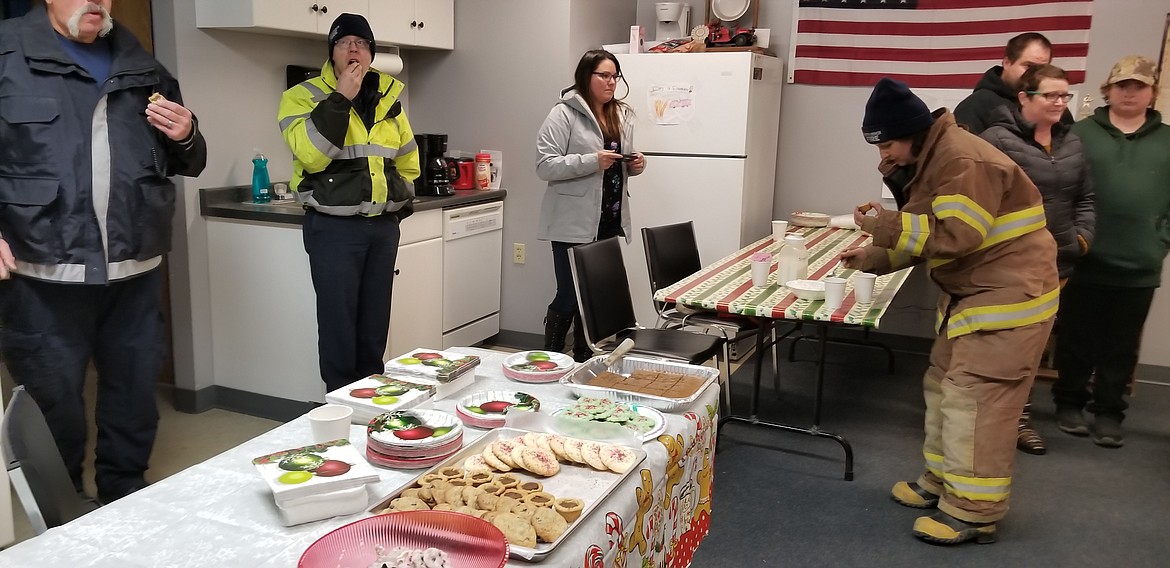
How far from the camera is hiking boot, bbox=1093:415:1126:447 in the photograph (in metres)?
3.56

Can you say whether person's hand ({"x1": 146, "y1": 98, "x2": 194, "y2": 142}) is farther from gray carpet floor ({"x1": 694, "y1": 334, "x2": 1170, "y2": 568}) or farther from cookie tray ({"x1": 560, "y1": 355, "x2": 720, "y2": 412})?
gray carpet floor ({"x1": 694, "y1": 334, "x2": 1170, "y2": 568})

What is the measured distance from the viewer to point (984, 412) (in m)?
2.56

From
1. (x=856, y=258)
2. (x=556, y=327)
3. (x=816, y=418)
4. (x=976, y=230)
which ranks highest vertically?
(x=976, y=230)

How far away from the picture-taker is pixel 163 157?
257 cm

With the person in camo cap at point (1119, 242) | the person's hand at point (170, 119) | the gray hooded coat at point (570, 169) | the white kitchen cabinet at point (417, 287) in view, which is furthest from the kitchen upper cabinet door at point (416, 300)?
the person in camo cap at point (1119, 242)

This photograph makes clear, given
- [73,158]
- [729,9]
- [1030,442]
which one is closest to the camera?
[73,158]

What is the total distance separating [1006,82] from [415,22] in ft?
9.06

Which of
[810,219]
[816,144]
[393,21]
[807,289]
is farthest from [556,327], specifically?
[816,144]

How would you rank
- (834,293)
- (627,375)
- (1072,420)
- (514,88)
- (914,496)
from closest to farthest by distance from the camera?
(627,375) → (834,293) → (914,496) → (1072,420) → (514,88)

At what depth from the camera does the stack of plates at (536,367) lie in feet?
6.39

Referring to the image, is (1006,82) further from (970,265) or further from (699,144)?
(699,144)

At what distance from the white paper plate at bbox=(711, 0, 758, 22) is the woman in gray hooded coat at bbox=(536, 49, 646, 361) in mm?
1231

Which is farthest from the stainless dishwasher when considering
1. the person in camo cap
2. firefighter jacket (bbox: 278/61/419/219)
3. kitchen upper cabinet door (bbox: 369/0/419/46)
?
the person in camo cap

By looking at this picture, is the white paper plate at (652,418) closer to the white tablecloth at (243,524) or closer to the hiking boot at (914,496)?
the white tablecloth at (243,524)
